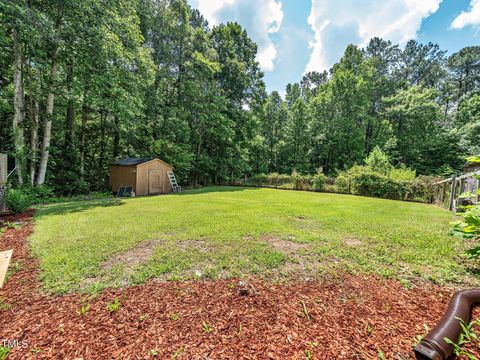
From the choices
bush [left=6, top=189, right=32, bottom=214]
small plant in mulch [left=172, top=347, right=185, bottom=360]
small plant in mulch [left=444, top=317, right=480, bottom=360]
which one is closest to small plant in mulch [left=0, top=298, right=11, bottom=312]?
small plant in mulch [left=172, top=347, right=185, bottom=360]

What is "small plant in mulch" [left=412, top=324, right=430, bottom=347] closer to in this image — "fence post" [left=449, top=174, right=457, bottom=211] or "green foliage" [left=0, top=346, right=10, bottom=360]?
"green foliage" [left=0, top=346, right=10, bottom=360]

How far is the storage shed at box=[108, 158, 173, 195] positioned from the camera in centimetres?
1276

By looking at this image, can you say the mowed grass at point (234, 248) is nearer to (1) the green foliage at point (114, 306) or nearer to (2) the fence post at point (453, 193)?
(1) the green foliage at point (114, 306)

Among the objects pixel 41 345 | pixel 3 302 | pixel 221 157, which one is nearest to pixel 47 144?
pixel 3 302

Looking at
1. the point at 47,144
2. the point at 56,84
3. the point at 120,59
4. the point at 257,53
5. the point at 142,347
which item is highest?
the point at 257,53

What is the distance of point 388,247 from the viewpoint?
3725 millimetres

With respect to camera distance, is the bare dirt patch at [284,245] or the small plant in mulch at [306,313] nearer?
the small plant in mulch at [306,313]

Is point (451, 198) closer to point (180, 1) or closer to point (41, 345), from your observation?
point (41, 345)

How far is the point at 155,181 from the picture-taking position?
14000mm

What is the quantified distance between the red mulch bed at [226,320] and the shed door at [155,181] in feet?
37.6

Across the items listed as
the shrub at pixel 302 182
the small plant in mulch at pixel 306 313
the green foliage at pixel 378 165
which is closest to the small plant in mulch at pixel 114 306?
the small plant in mulch at pixel 306 313

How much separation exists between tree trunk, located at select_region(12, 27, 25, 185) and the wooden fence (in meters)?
15.4

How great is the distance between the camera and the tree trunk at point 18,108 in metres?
8.64

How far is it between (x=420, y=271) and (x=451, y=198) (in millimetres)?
7036
